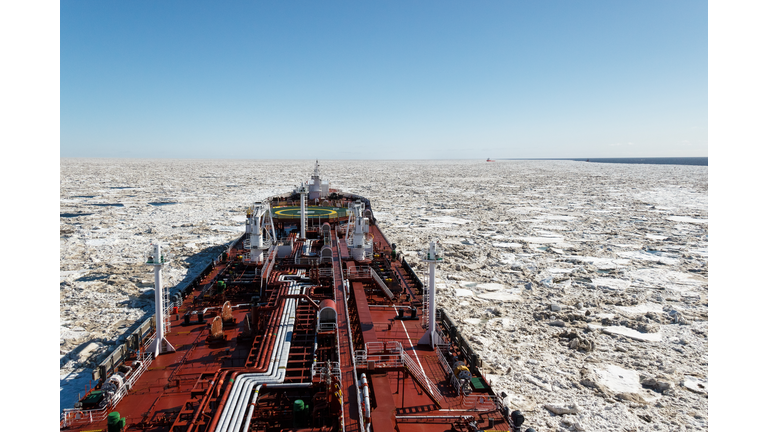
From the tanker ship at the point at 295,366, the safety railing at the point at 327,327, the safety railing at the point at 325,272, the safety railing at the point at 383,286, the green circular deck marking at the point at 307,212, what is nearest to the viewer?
the tanker ship at the point at 295,366

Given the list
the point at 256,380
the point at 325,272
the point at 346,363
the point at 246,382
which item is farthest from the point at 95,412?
the point at 325,272

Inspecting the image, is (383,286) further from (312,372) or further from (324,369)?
(312,372)

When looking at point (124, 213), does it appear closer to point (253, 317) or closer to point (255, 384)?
point (253, 317)

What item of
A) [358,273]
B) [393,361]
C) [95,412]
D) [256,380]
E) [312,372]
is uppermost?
[358,273]

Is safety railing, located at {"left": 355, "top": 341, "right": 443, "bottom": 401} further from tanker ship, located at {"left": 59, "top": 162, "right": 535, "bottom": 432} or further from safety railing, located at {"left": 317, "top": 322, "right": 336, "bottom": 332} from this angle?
safety railing, located at {"left": 317, "top": 322, "right": 336, "bottom": 332}

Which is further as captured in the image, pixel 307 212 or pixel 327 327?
pixel 307 212

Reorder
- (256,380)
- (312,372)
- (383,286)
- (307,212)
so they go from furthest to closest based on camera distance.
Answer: (307,212)
(383,286)
(312,372)
(256,380)

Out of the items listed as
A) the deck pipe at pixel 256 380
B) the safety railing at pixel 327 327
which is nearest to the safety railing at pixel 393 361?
Result: the safety railing at pixel 327 327

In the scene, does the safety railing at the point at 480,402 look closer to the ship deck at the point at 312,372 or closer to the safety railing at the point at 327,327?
the ship deck at the point at 312,372

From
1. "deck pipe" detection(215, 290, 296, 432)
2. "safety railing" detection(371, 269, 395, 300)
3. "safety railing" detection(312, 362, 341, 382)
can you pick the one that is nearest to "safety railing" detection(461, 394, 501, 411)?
"safety railing" detection(312, 362, 341, 382)
